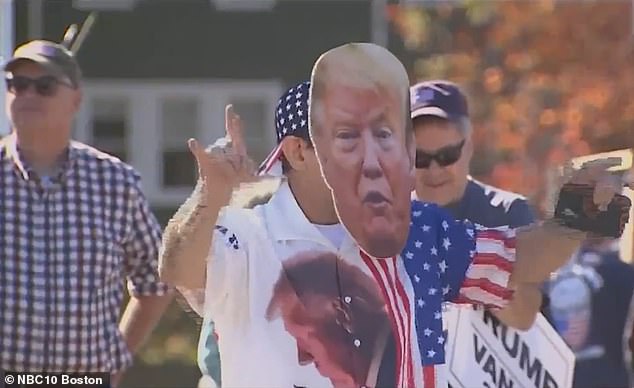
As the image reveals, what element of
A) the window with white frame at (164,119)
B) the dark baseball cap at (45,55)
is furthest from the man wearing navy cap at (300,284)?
the dark baseball cap at (45,55)

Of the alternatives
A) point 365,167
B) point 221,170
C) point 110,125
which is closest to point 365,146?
point 365,167

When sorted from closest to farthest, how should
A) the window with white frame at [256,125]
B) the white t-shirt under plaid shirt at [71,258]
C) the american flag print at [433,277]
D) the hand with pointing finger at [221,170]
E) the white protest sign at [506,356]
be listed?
the hand with pointing finger at [221,170]
the american flag print at [433,277]
the window with white frame at [256,125]
the white t-shirt under plaid shirt at [71,258]
the white protest sign at [506,356]

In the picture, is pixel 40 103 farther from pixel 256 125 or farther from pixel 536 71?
pixel 536 71

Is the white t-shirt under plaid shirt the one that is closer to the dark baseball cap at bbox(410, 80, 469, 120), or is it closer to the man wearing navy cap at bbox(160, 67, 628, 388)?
the man wearing navy cap at bbox(160, 67, 628, 388)

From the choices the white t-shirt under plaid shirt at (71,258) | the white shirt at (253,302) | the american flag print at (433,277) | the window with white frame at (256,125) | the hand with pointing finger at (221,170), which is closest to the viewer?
the hand with pointing finger at (221,170)

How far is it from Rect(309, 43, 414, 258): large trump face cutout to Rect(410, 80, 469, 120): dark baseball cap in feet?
0.58

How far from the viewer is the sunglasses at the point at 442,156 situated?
2557 mm

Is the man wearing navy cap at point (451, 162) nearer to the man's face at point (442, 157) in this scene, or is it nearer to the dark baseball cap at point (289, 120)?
the man's face at point (442, 157)

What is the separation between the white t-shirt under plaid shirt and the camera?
2.58 m

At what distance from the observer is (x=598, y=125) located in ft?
8.56

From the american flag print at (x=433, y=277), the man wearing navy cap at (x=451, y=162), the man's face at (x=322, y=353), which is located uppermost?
the man wearing navy cap at (x=451, y=162)

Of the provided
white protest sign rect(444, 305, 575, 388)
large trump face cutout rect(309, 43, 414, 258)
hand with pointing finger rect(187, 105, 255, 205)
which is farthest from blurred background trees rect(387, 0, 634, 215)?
hand with pointing finger rect(187, 105, 255, 205)

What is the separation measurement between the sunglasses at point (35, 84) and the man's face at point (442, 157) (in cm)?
79

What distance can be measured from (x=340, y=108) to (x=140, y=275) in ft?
2.22
